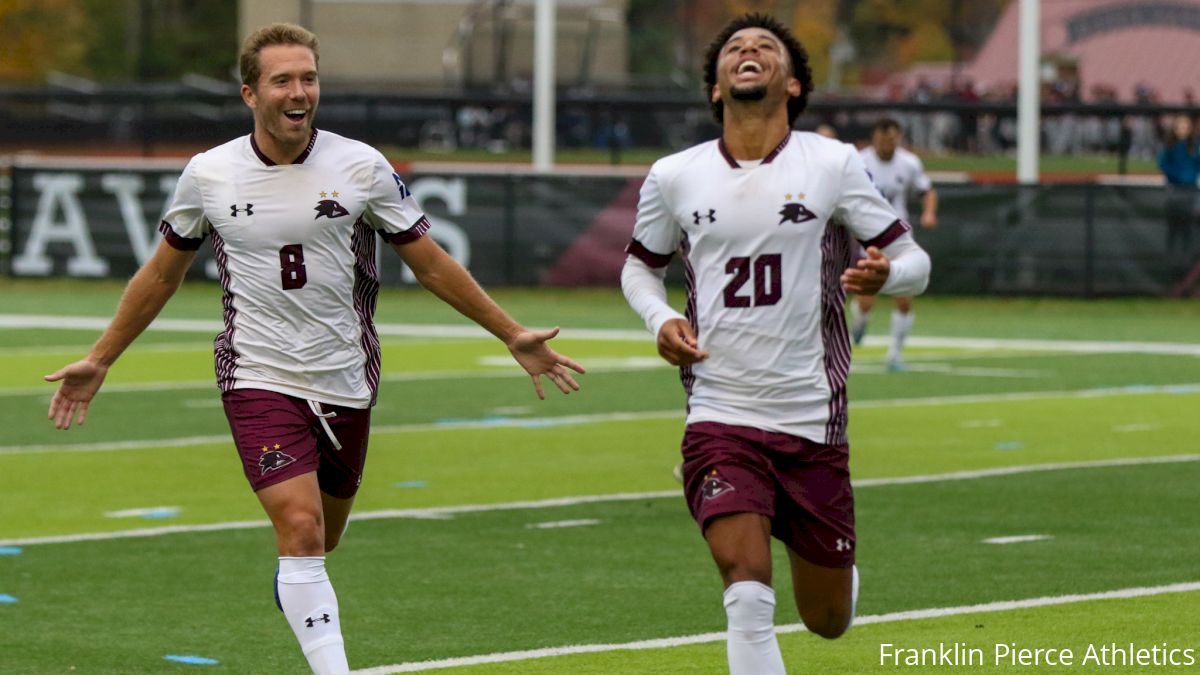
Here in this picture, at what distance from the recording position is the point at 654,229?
7027mm

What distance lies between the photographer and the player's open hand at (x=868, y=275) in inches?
263

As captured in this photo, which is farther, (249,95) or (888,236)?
(249,95)

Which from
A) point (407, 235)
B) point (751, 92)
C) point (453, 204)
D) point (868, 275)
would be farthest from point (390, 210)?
point (453, 204)

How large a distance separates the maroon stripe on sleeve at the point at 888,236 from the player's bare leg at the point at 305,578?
1.89 metres

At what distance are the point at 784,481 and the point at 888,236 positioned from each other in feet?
2.65

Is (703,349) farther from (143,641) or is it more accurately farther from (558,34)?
(558,34)

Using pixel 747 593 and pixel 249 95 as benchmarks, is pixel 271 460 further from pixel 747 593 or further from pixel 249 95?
pixel 747 593

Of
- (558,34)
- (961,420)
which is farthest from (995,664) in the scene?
(558,34)

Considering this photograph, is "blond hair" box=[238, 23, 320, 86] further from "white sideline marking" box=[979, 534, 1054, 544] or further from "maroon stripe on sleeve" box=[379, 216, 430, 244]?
"white sideline marking" box=[979, 534, 1054, 544]

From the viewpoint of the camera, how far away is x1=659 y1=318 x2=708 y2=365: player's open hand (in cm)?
670

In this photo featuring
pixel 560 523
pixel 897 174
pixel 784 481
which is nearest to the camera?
pixel 784 481

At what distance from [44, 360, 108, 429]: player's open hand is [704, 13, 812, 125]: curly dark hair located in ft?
7.21

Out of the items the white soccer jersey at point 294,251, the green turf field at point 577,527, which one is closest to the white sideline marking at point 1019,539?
the green turf field at point 577,527

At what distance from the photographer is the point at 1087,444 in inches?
564
